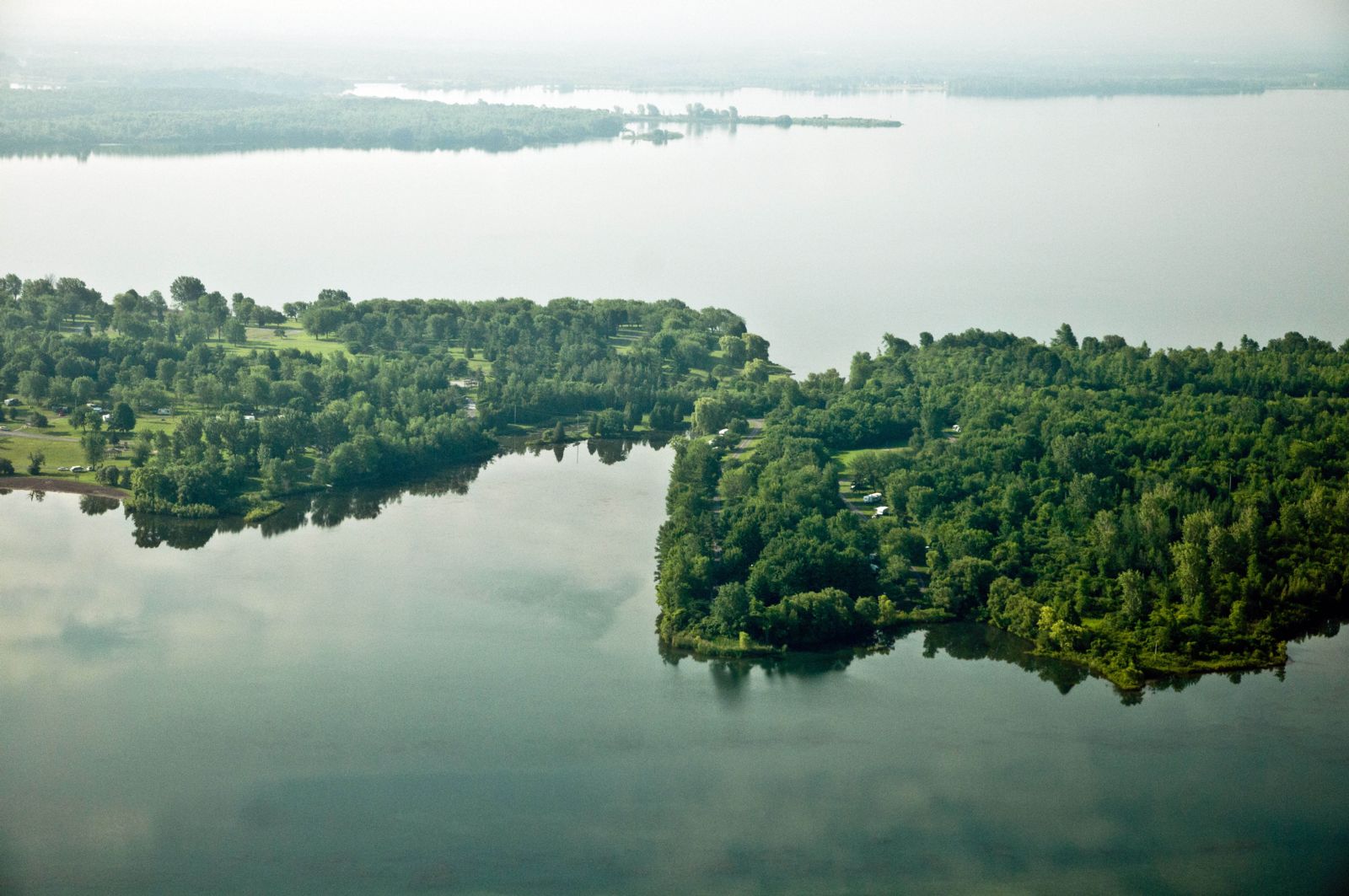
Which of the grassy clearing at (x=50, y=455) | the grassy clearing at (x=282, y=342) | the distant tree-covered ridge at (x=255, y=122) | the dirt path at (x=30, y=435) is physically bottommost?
the grassy clearing at (x=50, y=455)

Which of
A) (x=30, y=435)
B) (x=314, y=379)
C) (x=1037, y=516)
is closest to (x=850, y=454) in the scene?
(x=1037, y=516)

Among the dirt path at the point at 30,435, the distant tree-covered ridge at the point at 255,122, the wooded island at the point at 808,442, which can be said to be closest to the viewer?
the wooded island at the point at 808,442

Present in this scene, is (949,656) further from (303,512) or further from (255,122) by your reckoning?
(255,122)

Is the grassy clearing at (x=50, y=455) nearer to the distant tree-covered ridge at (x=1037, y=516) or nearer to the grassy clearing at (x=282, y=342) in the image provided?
the grassy clearing at (x=282, y=342)

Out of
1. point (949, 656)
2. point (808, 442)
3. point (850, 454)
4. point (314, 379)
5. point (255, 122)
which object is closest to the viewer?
point (949, 656)

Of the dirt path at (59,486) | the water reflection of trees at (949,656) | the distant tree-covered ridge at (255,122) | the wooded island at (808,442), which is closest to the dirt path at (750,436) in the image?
A: the wooded island at (808,442)

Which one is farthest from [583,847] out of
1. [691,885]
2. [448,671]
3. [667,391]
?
[667,391]
